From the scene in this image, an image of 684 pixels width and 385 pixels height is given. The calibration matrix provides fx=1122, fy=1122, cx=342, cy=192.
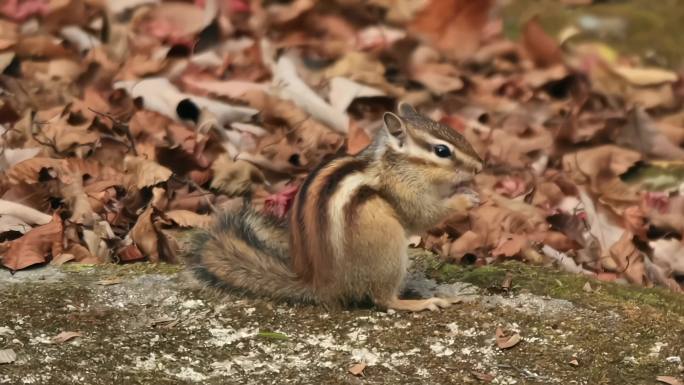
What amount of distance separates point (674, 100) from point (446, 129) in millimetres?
3832

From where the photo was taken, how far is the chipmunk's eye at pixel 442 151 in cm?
450

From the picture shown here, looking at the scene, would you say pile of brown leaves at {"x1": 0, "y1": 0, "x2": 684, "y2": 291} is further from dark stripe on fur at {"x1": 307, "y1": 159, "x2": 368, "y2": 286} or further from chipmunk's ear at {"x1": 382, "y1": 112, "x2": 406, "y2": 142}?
dark stripe on fur at {"x1": 307, "y1": 159, "x2": 368, "y2": 286}

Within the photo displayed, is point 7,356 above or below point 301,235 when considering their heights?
below

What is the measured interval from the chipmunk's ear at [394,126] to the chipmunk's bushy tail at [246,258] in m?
0.62

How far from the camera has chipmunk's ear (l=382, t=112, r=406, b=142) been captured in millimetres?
4508

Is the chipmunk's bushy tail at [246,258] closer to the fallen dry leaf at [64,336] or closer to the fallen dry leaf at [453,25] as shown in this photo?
the fallen dry leaf at [64,336]

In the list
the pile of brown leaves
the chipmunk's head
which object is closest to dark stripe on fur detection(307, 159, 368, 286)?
the chipmunk's head

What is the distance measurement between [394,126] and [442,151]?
0.22 metres

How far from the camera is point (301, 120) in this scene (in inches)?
270

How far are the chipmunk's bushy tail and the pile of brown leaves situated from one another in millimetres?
669

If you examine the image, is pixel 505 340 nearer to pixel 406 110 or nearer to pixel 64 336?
pixel 406 110

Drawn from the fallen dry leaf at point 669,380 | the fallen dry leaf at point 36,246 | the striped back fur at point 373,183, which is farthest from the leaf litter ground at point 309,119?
the striped back fur at point 373,183

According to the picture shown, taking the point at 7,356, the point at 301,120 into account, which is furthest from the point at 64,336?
the point at 301,120

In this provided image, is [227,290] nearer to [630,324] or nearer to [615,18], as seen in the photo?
[630,324]
